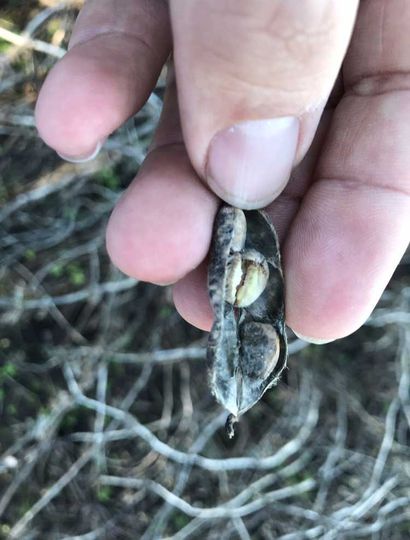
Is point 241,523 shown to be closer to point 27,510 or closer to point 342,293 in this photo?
point 27,510

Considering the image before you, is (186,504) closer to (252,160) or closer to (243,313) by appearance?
(243,313)

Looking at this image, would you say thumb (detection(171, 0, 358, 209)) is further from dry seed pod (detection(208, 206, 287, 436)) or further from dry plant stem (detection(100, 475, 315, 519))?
dry plant stem (detection(100, 475, 315, 519))

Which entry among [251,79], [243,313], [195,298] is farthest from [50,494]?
[251,79]

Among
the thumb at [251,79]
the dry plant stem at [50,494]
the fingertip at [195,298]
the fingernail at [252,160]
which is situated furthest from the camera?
the dry plant stem at [50,494]

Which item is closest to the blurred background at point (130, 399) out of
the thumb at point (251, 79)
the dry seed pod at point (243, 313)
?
the dry seed pod at point (243, 313)

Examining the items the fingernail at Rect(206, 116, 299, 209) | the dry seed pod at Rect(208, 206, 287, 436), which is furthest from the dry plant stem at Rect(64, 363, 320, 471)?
the fingernail at Rect(206, 116, 299, 209)

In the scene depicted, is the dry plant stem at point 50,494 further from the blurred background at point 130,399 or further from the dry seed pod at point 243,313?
the dry seed pod at point 243,313
